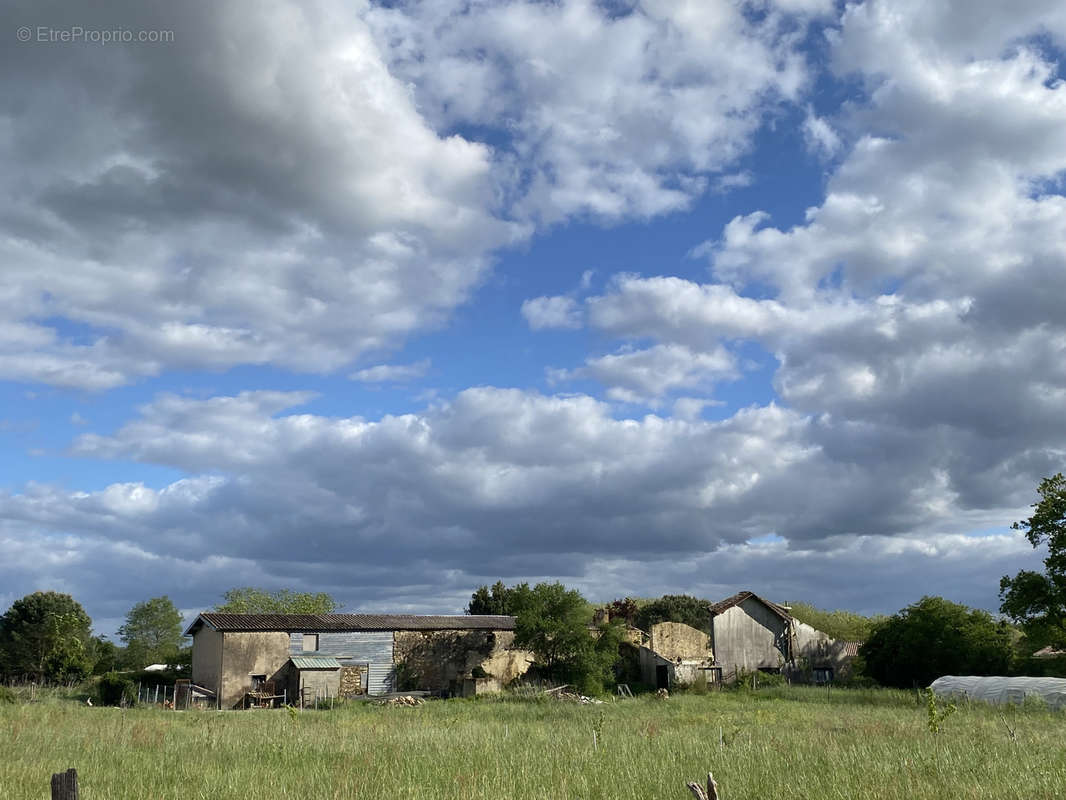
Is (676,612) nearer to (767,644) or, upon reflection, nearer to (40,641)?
(767,644)

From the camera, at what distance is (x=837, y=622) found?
70250 millimetres

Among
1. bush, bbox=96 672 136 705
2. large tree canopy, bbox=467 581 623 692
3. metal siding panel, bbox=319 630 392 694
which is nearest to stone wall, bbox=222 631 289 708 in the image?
metal siding panel, bbox=319 630 392 694

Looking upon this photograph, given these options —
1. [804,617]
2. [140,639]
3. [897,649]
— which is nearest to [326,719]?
[897,649]

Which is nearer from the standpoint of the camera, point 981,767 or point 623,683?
point 981,767

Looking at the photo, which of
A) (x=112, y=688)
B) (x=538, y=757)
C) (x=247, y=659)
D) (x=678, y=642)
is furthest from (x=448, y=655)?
(x=538, y=757)

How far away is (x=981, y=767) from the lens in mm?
14578

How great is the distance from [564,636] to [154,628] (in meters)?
58.4

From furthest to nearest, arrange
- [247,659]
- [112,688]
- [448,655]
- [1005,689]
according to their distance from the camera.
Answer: [448,655], [247,659], [112,688], [1005,689]

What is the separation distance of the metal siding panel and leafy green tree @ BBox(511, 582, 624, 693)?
913cm

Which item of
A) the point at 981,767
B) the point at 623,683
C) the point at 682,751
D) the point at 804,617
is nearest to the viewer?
Result: the point at 981,767

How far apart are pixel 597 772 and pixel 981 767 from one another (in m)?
6.60

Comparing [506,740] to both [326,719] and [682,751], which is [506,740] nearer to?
[682,751]

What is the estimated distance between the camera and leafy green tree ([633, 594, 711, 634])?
244 feet

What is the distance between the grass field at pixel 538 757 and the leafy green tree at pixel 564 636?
21.1 metres
